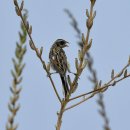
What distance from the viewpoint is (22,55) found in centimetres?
236

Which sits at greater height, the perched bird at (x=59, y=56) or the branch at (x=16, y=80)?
the branch at (x=16, y=80)

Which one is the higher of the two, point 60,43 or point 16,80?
point 16,80

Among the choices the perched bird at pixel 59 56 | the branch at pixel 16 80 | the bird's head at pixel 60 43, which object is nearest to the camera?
the branch at pixel 16 80

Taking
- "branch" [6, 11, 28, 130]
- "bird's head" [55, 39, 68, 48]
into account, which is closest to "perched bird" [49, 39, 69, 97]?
"bird's head" [55, 39, 68, 48]

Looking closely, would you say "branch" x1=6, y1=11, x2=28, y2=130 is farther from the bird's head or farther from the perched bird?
the bird's head

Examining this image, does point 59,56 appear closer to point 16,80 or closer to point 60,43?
point 60,43

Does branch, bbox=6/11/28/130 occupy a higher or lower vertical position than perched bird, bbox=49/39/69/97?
higher

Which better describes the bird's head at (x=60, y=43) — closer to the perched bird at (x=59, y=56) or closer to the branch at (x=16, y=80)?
the perched bird at (x=59, y=56)

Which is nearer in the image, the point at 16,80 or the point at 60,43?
the point at 16,80

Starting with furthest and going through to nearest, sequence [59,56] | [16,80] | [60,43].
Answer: [60,43] < [59,56] < [16,80]

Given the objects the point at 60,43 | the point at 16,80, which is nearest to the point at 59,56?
the point at 60,43

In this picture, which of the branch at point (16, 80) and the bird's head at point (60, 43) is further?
the bird's head at point (60, 43)

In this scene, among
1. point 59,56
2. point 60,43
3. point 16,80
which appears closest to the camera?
point 16,80

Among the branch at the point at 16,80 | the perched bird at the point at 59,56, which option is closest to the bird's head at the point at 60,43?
the perched bird at the point at 59,56
